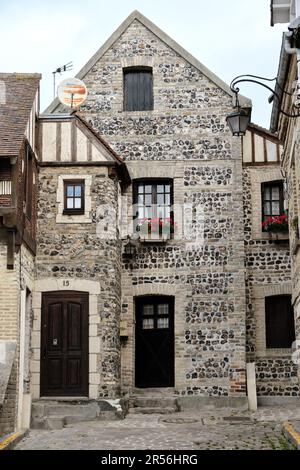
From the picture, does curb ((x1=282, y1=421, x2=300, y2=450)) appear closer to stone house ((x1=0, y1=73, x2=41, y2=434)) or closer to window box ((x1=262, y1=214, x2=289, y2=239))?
stone house ((x1=0, y1=73, x2=41, y2=434))

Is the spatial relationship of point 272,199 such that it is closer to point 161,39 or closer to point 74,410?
point 161,39

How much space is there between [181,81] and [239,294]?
5.40 metres

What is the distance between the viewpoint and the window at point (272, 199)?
1806cm

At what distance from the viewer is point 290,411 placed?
15.5 metres

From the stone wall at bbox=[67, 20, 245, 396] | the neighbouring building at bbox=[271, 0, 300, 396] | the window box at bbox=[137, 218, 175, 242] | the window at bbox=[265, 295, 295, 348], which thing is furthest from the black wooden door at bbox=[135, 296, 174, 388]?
the neighbouring building at bbox=[271, 0, 300, 396]

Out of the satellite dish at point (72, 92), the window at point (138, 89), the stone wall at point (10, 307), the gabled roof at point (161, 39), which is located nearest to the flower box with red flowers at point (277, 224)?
the gabled roof at point (161, 39)

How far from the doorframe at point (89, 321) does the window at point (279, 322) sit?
4.68 meters

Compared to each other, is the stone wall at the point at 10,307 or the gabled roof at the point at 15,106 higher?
the gabled roof at the point at 15,106

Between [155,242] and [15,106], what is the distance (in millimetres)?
4734

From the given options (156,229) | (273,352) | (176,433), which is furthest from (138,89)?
(176,433)

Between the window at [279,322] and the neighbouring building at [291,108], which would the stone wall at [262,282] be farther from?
the neighbouring building at [291,108]

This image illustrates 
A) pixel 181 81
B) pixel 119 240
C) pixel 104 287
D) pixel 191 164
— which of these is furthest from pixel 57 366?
pixel 181 81

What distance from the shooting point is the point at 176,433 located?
1214 centimetres

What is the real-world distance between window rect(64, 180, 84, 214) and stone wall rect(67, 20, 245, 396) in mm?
1852
